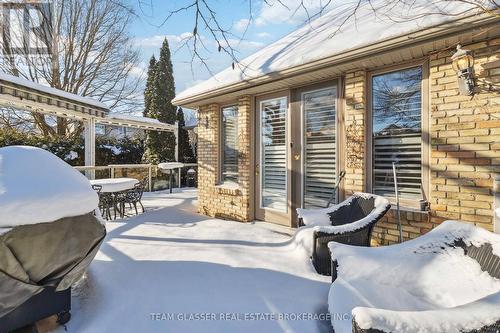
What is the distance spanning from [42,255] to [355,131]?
3.72 metres

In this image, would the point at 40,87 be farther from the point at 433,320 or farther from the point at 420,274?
the point at 433,320

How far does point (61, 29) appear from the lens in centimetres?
1385

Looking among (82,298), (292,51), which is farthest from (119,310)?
(292,51)

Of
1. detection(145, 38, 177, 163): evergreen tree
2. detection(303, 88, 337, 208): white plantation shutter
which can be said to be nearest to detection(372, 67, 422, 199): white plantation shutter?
detection(303, 88, 337, 208): white plantation shutter

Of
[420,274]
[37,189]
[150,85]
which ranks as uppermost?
[150,85]

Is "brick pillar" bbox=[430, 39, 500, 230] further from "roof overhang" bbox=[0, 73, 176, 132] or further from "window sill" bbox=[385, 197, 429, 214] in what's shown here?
"roof overhang" bbox=[0, 73, 176, 132]

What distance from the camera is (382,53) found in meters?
3.45

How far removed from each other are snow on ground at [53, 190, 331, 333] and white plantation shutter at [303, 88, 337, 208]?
0.86 meters

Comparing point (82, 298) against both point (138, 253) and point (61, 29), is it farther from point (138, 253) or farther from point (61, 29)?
point (61, 29)

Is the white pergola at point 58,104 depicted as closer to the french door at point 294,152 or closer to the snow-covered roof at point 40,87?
the snow-covered roof at point 40,87

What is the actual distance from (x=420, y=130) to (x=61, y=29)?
1608cm

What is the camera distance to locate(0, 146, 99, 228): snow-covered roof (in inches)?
72.5

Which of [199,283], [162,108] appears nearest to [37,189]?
[199,283]

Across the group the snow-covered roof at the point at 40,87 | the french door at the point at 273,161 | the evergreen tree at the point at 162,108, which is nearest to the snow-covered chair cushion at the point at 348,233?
the french door at the point at 273,161
